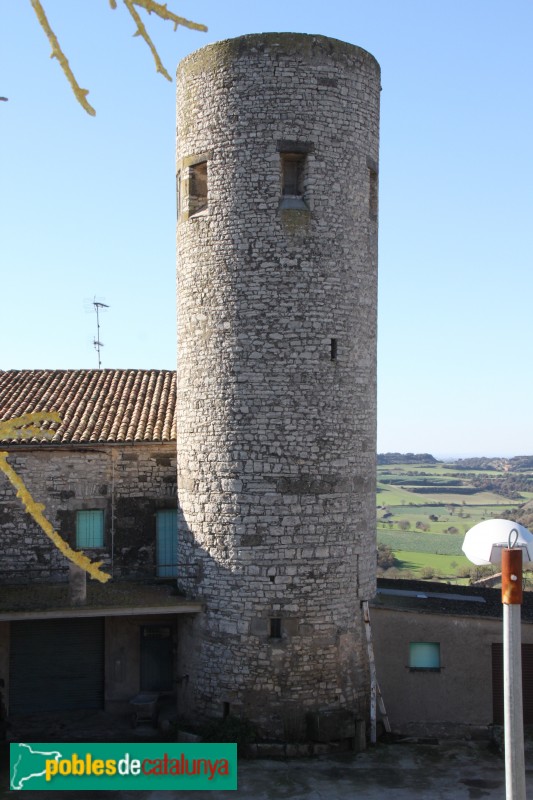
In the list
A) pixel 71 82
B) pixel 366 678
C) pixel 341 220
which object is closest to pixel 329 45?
pixel 341 220

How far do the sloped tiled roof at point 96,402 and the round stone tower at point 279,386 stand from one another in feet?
9.66

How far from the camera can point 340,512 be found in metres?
17.2

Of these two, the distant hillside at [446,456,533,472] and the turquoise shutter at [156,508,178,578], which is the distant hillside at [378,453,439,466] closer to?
the distant hillside at [446,456,533,472]

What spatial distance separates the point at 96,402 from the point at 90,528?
332 cm

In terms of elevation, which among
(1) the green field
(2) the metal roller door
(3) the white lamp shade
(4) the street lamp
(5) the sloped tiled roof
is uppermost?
(5) the sloped tiled roof

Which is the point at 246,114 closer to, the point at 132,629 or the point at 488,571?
the point at 132,629

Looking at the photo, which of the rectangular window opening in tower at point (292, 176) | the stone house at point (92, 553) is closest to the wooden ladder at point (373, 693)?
the stone house at point (92, 553)

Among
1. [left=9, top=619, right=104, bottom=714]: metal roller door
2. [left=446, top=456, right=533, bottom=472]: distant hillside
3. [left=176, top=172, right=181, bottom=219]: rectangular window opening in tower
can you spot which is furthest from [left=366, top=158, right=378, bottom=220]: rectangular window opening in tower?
[left=446, top=456, right=533, bottom=472]: distant hillside

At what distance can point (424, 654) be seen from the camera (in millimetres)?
18172

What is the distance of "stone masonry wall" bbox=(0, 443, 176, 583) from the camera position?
19.2m

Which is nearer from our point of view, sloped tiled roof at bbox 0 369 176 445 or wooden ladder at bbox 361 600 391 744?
wooden ladder at bbox 361 600 391 744

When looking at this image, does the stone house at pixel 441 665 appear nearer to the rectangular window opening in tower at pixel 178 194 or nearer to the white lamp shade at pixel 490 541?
the white lamp shade at pixel 490 541

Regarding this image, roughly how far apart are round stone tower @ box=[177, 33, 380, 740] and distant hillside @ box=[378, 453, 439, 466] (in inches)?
6153

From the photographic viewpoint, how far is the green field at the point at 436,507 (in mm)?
55663
